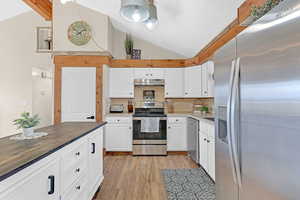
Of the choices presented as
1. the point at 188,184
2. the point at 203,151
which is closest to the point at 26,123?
the point at 188,184

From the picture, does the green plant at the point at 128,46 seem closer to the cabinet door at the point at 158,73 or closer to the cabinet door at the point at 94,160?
the cabinet door at the point at 158,73

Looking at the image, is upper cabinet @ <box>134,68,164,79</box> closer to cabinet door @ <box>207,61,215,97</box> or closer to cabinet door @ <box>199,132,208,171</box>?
cabinet door @ <box>207,61,215,97</box>

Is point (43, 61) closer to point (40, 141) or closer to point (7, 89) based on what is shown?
point (7, 89)

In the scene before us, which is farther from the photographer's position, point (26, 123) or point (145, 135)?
point (145, 135)

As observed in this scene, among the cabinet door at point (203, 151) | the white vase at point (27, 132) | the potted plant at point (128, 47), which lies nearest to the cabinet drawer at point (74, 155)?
the white vase at point (27, 132)

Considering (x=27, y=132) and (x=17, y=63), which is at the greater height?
(x=17, y=63)

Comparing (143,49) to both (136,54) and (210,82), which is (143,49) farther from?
(210,82)

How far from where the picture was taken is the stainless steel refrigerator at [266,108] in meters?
0.90

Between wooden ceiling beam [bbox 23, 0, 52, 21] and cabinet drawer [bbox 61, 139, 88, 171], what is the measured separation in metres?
3.68

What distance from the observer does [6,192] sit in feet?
3.53

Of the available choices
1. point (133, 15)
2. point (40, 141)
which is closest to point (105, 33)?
point (133, 15)

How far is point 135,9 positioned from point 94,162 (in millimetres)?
1890

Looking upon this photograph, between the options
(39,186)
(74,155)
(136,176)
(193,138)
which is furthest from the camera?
(193,138)

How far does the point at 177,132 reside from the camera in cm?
519
